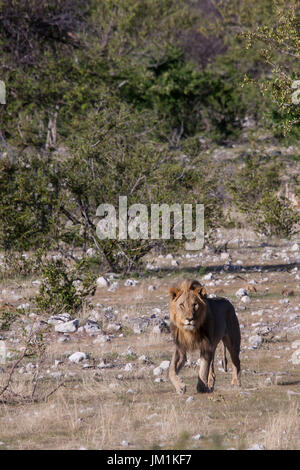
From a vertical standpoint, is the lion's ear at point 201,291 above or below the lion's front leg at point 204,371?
above

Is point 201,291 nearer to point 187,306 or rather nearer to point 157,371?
point 187,306

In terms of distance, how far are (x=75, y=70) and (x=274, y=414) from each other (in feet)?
85.9

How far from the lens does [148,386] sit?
8.41m

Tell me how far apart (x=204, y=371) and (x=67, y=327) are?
4.38 m

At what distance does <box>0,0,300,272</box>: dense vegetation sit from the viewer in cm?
1589

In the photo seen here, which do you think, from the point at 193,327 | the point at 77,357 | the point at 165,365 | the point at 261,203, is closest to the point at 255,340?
the point at 165,365

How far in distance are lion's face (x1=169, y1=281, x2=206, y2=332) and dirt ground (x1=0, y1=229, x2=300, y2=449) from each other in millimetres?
710

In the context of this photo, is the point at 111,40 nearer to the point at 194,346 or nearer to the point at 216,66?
the point at 216,66

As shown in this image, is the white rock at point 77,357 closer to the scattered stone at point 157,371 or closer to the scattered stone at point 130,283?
the scattered stone at point 157,371

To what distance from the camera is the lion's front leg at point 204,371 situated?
7.65 meters

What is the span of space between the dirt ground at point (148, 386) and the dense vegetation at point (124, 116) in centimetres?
182

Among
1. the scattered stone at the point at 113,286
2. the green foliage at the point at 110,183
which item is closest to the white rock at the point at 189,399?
the scattered stone at the point at 113,286

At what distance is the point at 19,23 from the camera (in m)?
33.9

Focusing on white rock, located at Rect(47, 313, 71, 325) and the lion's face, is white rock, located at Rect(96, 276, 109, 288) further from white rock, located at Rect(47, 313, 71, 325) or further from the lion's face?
the lion's face
